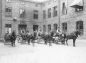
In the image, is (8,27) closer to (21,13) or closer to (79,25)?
(21,13)

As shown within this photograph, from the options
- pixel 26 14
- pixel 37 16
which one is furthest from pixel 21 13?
Result: pixel 37 16

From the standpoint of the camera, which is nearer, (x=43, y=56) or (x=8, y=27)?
(x=43, y=56)

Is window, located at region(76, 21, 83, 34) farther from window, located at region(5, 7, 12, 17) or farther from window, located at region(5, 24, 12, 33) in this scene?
window, located at region(5, 7, 12, 17)

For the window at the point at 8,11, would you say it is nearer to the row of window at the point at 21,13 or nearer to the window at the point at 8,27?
the row of window at the point at 21,13

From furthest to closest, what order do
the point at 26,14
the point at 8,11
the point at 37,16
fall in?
the point at 37,16 → the point at 26,14 → the point at 8,11

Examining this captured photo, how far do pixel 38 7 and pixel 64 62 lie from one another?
83.5ft

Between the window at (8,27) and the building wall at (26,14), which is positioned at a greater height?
the building wall at (26,14)

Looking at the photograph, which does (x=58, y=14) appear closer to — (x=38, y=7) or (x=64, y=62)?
(x=38, y=7)

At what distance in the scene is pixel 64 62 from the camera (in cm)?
649

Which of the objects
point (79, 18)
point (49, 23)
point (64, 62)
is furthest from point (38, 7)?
point (64, 62)

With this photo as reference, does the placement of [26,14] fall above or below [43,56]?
above

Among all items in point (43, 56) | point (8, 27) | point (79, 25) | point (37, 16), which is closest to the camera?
point (43, 56)

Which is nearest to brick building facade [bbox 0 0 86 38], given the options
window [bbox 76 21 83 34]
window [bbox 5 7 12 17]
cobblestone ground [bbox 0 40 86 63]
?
window [bbox 5 7 12 17]

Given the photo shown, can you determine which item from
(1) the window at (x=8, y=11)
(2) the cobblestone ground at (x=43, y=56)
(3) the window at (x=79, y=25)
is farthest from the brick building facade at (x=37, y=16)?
(2) the cobblestone ground at (x=43, y=56)
